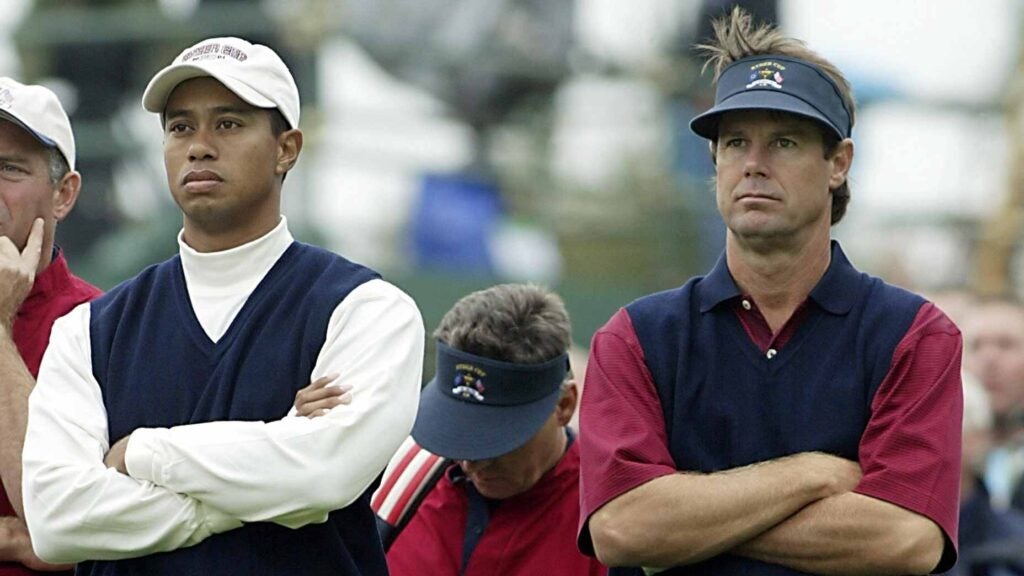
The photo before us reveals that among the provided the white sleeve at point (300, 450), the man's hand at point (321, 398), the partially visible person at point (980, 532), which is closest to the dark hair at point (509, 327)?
the white sleeve at point (300, 450)

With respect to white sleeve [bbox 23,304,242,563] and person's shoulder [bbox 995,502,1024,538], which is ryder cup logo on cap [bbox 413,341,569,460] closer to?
white sleeve [bbox 23,304,242,563]

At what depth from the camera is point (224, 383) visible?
17.9 feet

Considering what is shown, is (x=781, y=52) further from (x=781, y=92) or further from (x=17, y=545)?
(x=17, y=545)

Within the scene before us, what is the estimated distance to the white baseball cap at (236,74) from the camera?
5625 millimetres

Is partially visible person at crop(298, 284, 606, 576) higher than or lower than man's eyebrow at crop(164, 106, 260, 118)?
lower

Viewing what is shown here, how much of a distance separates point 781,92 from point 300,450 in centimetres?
147

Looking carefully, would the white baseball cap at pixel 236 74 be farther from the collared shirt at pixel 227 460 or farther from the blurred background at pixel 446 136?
the blurred background at pixel 446 136

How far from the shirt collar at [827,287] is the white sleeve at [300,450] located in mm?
788

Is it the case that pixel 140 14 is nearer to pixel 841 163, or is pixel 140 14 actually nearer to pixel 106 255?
pixel 106 255

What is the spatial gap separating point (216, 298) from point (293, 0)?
7096 millimetres

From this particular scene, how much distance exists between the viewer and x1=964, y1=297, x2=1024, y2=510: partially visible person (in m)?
10.1

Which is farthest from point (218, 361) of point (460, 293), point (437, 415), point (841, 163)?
point (460, 293)

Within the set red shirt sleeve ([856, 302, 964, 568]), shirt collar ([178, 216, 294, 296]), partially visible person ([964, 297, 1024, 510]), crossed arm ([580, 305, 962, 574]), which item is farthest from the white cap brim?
partially visible person ([964, 297, 1024, 510])

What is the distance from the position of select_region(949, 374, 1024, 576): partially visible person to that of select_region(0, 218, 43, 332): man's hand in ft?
11.8
